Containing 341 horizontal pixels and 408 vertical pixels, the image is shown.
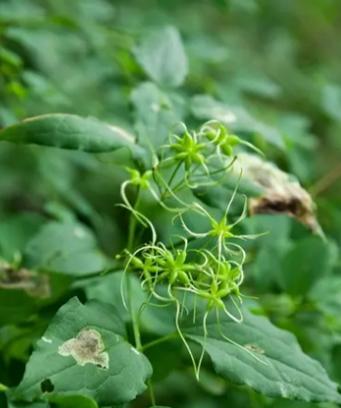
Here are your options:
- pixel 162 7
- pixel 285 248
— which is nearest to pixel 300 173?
pixel 285 248

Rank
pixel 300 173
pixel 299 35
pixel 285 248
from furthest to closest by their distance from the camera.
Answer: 1. pixel 299 35
2. pixel 300 173
3. pixel 285 248

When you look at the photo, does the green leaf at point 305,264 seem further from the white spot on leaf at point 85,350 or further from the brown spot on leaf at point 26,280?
the white spot on leaf at point 85,350

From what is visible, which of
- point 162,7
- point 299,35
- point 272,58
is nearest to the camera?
point 162,7

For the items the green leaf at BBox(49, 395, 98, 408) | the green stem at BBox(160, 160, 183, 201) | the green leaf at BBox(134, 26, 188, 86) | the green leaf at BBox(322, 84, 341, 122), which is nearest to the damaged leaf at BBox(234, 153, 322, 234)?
the green stem at BBox(160, 160, 183, 201)

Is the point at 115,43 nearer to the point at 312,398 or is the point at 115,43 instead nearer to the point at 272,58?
the point at 312,398

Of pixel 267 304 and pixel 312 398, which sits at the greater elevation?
pixel 312 398

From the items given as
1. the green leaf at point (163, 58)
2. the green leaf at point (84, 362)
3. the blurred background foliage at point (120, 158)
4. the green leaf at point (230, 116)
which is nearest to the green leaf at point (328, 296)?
the blurred background foliage at point (120, 158)
